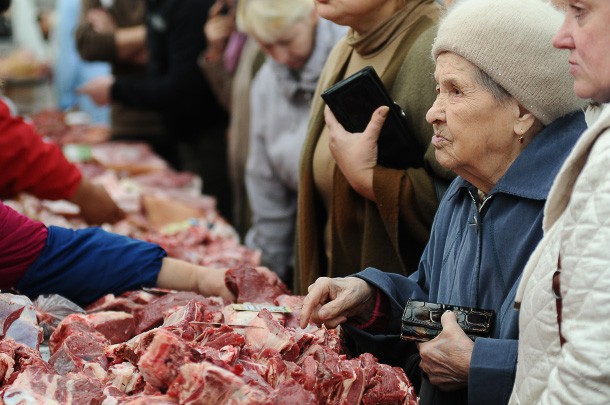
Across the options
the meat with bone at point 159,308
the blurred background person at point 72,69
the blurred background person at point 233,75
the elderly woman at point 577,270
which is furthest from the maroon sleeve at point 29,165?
the blurred background person at point 72,69

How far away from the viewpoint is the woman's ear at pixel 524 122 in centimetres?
240

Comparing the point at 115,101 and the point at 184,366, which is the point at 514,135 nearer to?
the point at 184,366

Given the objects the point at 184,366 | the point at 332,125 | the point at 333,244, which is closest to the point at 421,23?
the point at 332,125

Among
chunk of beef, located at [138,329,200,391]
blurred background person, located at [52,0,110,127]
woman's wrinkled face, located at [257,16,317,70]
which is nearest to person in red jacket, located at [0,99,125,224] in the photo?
woman's wrinkled face, located at [257,16,317,70]

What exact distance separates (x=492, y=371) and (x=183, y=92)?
16.9 ft

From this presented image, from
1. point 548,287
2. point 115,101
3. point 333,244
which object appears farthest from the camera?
point 115,101

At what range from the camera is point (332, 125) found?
334cm

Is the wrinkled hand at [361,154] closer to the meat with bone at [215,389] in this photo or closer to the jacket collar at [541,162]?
the jacket collar at [541,162]

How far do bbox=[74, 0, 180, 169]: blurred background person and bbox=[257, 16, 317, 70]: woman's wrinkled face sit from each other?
3.36 m

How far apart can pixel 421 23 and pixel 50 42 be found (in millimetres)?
10691

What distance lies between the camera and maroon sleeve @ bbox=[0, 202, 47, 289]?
2.91 m

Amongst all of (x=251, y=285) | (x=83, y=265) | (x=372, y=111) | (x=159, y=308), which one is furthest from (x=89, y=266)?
(x=372, y=111)

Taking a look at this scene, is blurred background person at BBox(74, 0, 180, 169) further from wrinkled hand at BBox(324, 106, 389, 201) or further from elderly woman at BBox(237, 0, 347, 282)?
wrinkled hand at BBox(324, 106, 389, 201)

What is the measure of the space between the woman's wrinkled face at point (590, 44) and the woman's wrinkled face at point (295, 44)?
267cm
